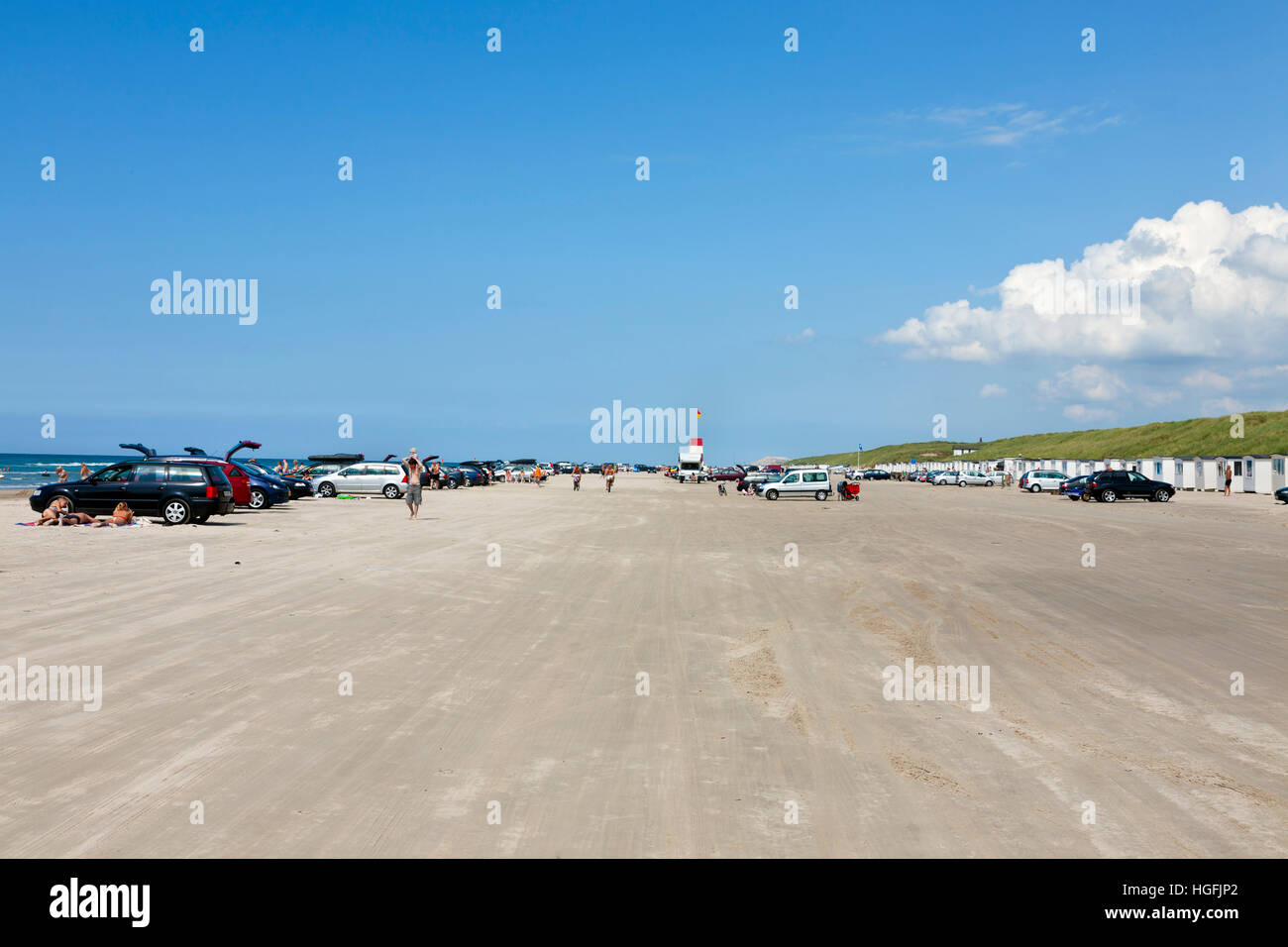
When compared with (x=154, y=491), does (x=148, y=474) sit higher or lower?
higher

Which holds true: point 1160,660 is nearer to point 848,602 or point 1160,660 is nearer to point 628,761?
point 848,602

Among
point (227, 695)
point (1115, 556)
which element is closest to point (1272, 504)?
point (1115, 556)

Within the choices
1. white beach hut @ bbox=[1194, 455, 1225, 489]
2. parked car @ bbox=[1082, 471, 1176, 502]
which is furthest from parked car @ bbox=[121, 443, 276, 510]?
white beach hut @ bbox=[1194, 455, 1225, 489]

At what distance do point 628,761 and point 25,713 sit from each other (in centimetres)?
461

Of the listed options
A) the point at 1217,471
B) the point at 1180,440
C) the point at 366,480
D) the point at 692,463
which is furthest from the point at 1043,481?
the point at 1180,440

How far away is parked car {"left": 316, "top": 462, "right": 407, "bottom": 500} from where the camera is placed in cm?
4919

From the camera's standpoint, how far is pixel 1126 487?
164 ft

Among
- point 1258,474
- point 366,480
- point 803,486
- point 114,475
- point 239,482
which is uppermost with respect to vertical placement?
point 114,475

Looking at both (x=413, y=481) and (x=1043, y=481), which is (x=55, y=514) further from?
(x=1043, y=481)

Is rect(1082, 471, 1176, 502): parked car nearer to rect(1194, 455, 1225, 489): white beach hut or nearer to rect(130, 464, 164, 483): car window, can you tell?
rect(1194, 455, 1225, 489): white beach hut

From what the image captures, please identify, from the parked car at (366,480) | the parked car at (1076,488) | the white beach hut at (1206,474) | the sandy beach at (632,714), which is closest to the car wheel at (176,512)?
the sandy beach at (632,714)

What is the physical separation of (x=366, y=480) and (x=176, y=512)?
953 inches

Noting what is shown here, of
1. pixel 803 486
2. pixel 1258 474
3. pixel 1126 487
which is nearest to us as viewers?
pixel 1126 487
